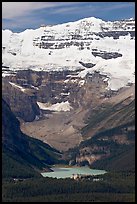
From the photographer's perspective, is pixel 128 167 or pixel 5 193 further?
pixel 128 167

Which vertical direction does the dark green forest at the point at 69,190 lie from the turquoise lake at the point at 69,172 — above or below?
above

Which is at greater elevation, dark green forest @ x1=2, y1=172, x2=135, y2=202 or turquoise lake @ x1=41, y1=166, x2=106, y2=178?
dark green forest @ x1=2, y1=172, x2=135, y2=202

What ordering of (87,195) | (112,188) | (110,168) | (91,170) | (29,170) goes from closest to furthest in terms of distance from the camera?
(87,195) → (112,188) → (29,170) → (110,168) → (91,170)

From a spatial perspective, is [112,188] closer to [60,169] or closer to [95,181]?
[95,181]

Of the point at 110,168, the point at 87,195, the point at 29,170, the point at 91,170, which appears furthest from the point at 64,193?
the point at 91,170

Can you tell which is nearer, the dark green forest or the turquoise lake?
the dark green forest

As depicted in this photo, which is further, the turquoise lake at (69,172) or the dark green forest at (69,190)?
the turquoise lake at (69,172)

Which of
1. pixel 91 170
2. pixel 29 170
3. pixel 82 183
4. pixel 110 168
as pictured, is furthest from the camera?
pixel 91 170

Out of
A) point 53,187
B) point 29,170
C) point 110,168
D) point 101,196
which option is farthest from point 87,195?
point 110,168

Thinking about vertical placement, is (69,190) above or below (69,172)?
above

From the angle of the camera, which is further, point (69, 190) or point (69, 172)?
point (69, 172)
